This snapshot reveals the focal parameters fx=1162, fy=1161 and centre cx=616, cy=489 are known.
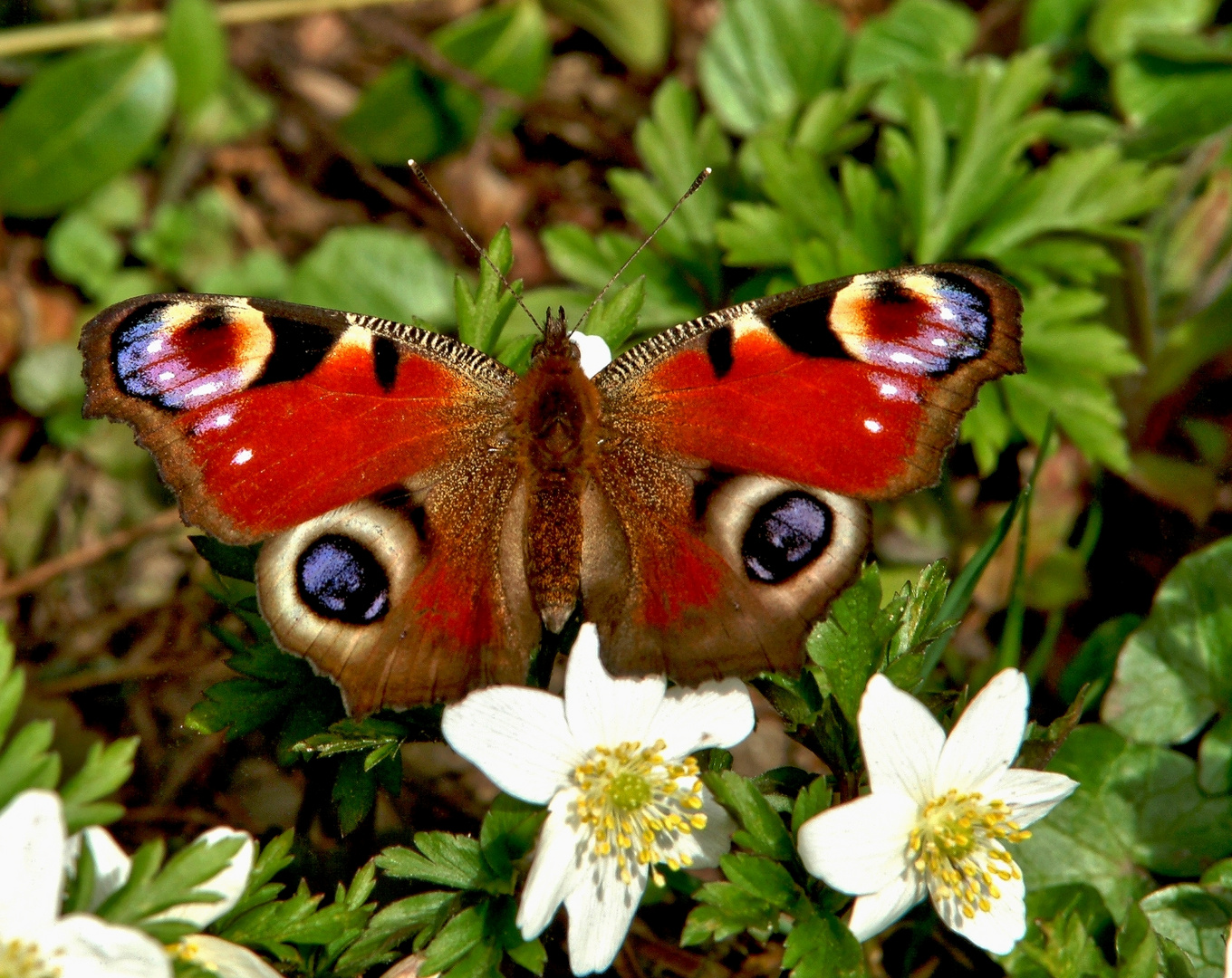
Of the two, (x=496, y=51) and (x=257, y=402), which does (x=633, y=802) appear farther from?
(x=496, y=51)

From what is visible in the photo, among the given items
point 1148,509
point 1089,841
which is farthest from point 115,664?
point 1148,509

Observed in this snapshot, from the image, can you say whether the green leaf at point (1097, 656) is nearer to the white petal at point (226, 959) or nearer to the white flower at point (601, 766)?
the white flower at point (601, 766)

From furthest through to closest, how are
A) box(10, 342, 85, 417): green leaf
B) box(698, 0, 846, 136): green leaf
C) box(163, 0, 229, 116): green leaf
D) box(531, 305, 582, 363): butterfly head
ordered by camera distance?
box(163, 0, 229, 116): green leaf → box(698, 0, 846, 136): green leaf → box(10, 342, 85, 417): green leaf → box(531, 305, 582, 363): butterfly head

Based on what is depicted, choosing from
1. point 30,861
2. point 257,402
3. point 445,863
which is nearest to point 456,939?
point 445,863

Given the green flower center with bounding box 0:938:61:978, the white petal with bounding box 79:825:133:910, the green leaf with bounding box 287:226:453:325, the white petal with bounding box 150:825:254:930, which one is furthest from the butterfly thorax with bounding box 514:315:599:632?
the green leaf with bounding box 287:226:453:325

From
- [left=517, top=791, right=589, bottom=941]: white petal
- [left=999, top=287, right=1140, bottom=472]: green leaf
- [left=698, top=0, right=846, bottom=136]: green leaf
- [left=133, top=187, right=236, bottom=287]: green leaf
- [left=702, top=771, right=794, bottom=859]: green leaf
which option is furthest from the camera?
[left=133, top=187, right=236, bottom=287]: green leaf

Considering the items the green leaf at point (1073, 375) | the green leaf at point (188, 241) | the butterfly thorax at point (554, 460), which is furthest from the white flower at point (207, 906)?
the green leaf at point (188, 241)

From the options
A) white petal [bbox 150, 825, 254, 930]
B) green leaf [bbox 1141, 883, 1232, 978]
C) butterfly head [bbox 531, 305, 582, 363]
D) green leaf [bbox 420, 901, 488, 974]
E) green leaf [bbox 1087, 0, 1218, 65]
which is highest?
green leaf [bbox 1087, 0, 1218, 65]

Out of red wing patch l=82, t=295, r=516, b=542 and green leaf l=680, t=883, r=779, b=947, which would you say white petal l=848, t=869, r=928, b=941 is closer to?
green leaf l=680, t=883, r=779, b=947
